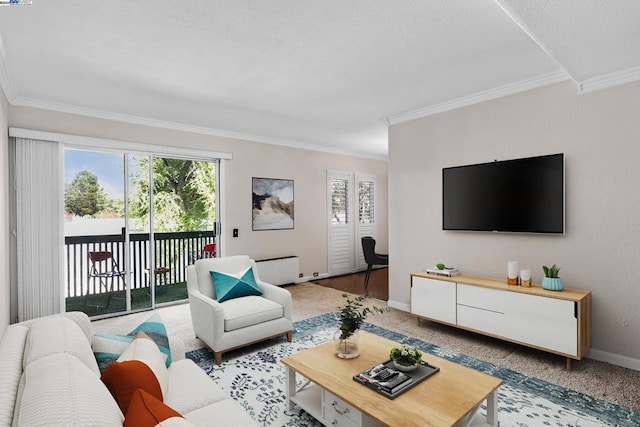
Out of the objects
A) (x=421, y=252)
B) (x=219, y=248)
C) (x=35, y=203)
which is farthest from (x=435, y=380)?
(x=35, y=203)

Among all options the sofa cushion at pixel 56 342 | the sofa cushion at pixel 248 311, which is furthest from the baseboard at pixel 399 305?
the sofa cushion at pixel 56 342

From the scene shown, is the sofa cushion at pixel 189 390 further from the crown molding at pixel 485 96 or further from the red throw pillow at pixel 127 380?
the crown molding at pixel 485 96

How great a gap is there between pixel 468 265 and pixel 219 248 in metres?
3.46

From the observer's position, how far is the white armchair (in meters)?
2.90

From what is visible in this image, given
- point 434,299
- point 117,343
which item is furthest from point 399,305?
point 117,343

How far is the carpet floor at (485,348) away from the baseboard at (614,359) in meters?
0.05

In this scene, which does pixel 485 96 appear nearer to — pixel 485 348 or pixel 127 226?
pixel 485 348

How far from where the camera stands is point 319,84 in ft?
10.9

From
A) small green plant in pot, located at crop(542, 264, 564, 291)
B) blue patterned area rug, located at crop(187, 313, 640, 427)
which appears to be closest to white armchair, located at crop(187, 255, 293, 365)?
blue patterned area rug, located at crop(187, 313, 640, 427)

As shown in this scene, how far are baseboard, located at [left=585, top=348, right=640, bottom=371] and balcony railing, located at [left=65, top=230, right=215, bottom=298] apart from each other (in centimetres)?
468

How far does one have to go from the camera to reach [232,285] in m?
3.35

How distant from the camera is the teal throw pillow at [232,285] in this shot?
331 centimetres

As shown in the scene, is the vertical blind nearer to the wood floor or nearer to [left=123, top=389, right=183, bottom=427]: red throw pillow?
[left=123, top=389, right=183, bottom=427]: red throw pillow

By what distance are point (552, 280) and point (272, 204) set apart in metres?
4.03
